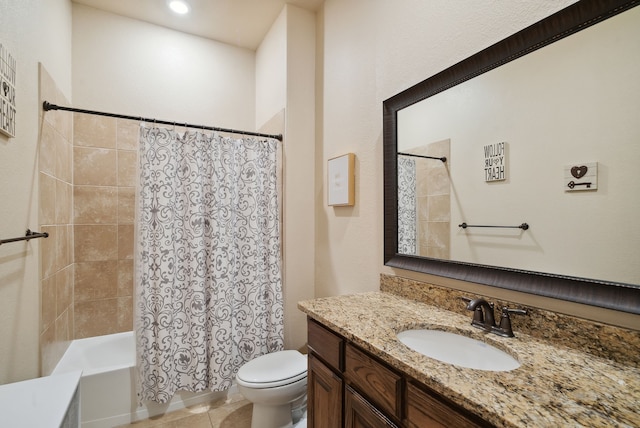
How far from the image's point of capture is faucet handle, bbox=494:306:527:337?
0.98m

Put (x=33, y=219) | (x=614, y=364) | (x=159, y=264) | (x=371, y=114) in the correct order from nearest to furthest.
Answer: (x=614, y=364)
(x=33, y=219)
(x=371, y=114)
(x=159, y=264)

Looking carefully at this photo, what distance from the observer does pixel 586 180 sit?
89cm

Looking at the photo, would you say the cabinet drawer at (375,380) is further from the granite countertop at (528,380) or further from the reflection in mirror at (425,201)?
the reflection in mirror at (425,201)

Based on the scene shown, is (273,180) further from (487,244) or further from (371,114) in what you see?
(487,244)

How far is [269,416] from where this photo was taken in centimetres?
174

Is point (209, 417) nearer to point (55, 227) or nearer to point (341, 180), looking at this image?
point (55, 227)

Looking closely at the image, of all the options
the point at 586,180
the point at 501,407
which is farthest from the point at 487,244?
the point at 501,407

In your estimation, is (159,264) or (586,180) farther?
(159,264)

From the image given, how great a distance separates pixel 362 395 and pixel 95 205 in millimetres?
2530

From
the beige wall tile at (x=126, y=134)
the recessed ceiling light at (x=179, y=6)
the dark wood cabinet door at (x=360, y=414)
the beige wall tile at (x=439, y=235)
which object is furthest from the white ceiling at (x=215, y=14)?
the dark wood cabinet door at (x=360, y=414)

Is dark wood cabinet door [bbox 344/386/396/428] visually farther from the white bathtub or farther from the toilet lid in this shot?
the white bathtub

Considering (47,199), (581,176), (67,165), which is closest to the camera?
(581,176)

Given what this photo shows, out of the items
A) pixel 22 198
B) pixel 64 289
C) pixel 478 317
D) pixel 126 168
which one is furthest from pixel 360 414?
pixel 126 168

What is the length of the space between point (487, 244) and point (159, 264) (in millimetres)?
1908
